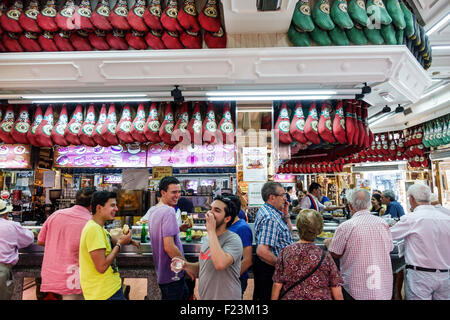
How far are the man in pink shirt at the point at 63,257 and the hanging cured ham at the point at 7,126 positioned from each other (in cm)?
213

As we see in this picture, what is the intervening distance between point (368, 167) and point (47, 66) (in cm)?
1272

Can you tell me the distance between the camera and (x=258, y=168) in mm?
4586

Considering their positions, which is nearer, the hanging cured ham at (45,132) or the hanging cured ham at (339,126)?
the hanging cured ham at (339,126)

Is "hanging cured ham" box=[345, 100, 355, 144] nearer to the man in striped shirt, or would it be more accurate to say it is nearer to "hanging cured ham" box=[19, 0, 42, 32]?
the man in striped shirt

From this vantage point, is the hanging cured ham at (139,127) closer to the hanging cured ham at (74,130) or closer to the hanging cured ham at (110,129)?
the hanging cured ham at (110,129)

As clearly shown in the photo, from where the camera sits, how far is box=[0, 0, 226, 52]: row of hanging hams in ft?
11.0

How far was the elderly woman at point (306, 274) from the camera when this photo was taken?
2.12m

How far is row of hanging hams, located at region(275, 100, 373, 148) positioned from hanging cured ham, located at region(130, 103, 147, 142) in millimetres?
1858

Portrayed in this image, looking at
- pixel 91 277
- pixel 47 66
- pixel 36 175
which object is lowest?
pixel 91 277

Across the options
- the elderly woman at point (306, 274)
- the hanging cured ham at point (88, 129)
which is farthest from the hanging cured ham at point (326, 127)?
the hanging cured ham at point (88, 129)

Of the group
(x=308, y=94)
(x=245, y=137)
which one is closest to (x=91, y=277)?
(x=245, y=137)

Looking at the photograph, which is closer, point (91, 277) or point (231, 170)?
point (91, 277)
